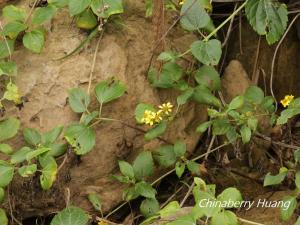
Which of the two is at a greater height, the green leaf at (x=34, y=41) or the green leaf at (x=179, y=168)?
the green leaf at (x=34, y=41)

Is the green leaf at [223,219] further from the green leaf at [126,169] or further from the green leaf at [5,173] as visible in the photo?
the green leaf at [5,173]

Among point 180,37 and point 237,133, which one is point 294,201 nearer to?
point 237,133

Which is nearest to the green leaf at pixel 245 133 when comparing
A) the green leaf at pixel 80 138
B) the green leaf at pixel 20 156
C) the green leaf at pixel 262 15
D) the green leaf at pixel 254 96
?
the green leaf at pixel 254 96

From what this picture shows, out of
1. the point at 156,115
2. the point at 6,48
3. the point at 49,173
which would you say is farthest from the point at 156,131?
the point at 6,48

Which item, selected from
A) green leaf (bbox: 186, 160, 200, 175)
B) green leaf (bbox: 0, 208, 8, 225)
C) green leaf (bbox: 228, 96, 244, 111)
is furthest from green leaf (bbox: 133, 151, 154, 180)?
green leaf (bbox: 0, 208, 8, 225)

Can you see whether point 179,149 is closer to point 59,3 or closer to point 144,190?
point 144,190

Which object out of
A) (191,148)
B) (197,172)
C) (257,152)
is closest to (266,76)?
(257,152)
